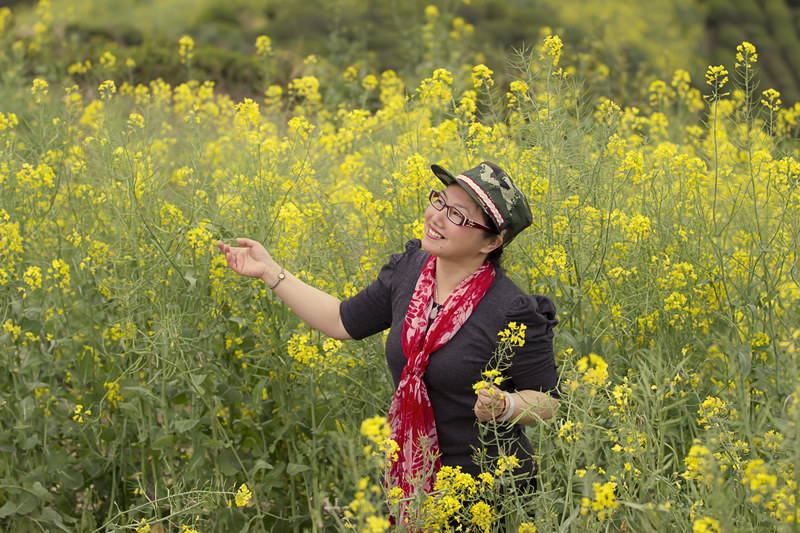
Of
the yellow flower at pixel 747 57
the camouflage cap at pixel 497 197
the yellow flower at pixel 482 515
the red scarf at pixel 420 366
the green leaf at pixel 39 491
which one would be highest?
the yellow flower at pixel 747 57

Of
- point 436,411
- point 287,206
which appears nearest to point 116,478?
point 287,206

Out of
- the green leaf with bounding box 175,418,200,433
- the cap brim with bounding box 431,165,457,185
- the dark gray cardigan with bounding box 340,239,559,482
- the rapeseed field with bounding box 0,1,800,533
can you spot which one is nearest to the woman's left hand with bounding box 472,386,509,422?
the dark gray cardigan with bounding box 340,239,559,482

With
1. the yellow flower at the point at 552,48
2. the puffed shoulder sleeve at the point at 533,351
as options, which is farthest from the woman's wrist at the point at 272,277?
the yellow flower at the point at 552,48

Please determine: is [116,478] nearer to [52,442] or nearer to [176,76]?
[52,442]

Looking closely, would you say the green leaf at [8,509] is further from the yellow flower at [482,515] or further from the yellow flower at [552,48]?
the yellow flower at [552,48]

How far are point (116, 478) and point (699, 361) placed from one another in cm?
227

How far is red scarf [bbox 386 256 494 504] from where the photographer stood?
2389 mm

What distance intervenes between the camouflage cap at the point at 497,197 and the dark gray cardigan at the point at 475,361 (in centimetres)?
18

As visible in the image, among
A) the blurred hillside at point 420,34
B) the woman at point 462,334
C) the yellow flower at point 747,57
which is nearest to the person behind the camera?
the woman at point 462,334

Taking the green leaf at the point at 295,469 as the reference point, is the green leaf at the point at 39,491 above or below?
below

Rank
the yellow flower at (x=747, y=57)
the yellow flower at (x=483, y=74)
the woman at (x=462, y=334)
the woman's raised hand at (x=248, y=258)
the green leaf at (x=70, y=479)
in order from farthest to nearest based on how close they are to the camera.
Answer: the yellow flower at (x=483, y=74)
the yellow flower at (x=747, y=57)
the green leaf at (x=70, y=479)
the woman's raised hand at (x=248, y=258)
the woman at (x=462, y=334)

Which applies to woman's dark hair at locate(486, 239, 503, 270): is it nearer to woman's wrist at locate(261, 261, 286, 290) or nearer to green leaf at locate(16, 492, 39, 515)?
woman's wrist at locate(261, 261, 286, 290)

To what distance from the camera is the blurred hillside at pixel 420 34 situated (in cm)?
824

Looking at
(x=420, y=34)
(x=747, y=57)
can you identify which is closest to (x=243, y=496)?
(x=747, y=57)
